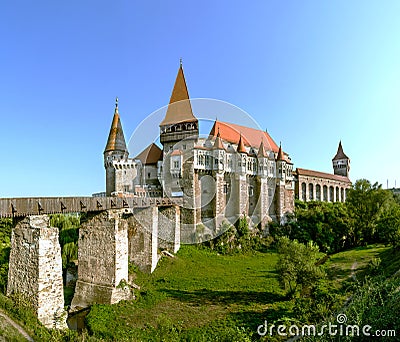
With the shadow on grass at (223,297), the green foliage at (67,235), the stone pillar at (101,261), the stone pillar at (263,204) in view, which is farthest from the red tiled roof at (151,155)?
the shadow on grass at (223,297)

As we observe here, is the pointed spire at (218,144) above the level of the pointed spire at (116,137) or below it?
below

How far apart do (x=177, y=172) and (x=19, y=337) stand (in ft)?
69.6

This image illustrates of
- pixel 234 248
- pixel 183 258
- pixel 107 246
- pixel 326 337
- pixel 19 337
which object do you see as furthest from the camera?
pixel 234 248

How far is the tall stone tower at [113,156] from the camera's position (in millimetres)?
35219

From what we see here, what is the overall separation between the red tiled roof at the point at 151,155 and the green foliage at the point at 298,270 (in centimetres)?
2144

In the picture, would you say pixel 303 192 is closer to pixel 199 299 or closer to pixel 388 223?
pixel 388 223

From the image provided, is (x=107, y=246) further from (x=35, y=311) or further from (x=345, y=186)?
(x=345, y=186)

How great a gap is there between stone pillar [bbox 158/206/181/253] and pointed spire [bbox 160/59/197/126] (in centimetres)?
1145

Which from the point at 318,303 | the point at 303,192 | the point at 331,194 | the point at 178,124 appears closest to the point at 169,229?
the point at 178,124

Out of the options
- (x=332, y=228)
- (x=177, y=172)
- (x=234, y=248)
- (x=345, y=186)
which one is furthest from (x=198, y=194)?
(x=345, y=186)

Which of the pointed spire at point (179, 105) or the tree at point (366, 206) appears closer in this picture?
the tree at point (366, 206)

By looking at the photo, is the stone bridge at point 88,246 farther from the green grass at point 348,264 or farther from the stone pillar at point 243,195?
the green grass at point 348,264

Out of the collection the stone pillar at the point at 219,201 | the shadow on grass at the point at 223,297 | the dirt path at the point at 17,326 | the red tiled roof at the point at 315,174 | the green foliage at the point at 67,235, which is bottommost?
the shadow on grass at the point at 223,297

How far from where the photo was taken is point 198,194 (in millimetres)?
29766
